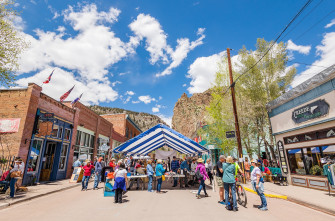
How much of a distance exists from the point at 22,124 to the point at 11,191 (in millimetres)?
4733

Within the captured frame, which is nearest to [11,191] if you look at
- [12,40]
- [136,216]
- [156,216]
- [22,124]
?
[22,124]

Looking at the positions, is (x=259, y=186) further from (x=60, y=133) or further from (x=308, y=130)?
(x=60, y=133)

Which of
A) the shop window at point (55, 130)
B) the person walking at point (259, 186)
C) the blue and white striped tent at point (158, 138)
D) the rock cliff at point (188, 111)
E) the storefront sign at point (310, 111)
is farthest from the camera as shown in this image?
the rock cliff at point (188, 111)

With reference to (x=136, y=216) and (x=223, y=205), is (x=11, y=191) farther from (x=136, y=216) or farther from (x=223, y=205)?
(x=223, y=205)

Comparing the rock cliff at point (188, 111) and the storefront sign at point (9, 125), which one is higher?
the rock cliff at point (188, 111)

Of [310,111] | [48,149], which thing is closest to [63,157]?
[48,149]

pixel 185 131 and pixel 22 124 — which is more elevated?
pixel 185 131

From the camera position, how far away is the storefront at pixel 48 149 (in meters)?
12.2

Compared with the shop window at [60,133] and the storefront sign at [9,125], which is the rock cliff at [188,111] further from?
the storefront sign at [9,125]

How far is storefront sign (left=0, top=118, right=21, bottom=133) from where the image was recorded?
1113cm

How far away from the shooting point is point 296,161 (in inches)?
460

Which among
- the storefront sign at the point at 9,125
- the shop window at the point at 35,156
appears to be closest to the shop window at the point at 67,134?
the shop window at the point at 35,156

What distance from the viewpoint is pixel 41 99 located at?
42.0 ft

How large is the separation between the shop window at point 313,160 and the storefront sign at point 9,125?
691 inches
